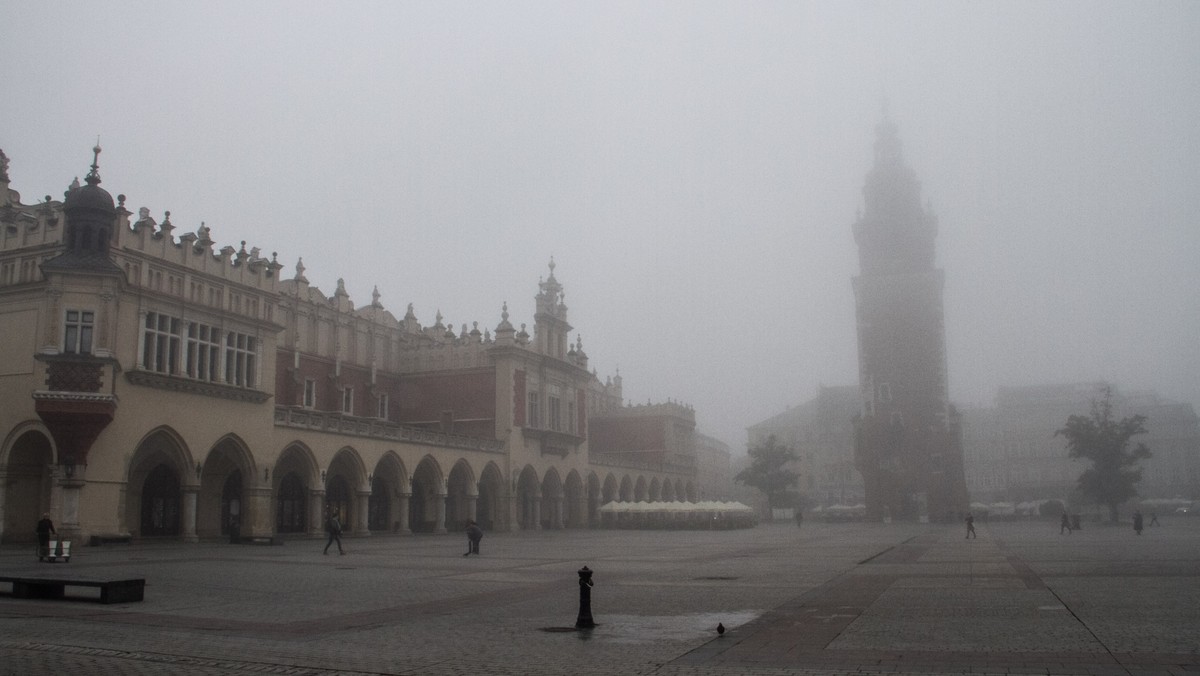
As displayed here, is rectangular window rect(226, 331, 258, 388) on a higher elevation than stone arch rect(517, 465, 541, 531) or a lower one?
higher

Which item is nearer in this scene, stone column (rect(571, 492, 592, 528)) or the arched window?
the arched window

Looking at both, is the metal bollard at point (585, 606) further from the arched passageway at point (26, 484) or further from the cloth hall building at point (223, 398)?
the arched passageway at point (26, 484)

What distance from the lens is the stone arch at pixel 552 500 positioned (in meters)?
64.2

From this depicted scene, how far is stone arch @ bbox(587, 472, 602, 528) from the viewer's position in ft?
230

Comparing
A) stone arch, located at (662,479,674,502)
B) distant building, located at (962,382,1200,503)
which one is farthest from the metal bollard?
distant building, located at (962,382,1200,503)

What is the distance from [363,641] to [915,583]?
12218 mm

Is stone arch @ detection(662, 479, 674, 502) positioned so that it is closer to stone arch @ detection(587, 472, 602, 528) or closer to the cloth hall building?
stone arch @ detection(587, 472, 602, 528)

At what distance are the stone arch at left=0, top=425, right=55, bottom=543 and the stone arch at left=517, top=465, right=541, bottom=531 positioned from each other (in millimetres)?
29911

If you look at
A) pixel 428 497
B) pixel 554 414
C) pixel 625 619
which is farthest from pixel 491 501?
pixel 625 619

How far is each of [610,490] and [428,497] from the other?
24686 mm

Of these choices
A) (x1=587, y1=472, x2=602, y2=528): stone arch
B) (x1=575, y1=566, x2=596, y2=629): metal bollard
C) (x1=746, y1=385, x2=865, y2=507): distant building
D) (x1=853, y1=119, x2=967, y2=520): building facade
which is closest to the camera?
(x1=575, y1=566, x2=596, y2=629): metal bollard

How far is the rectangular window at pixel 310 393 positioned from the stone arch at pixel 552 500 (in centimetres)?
1686

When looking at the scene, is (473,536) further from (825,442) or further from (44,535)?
(825,442)

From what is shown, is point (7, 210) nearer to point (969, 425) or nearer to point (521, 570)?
point (521, 570)
